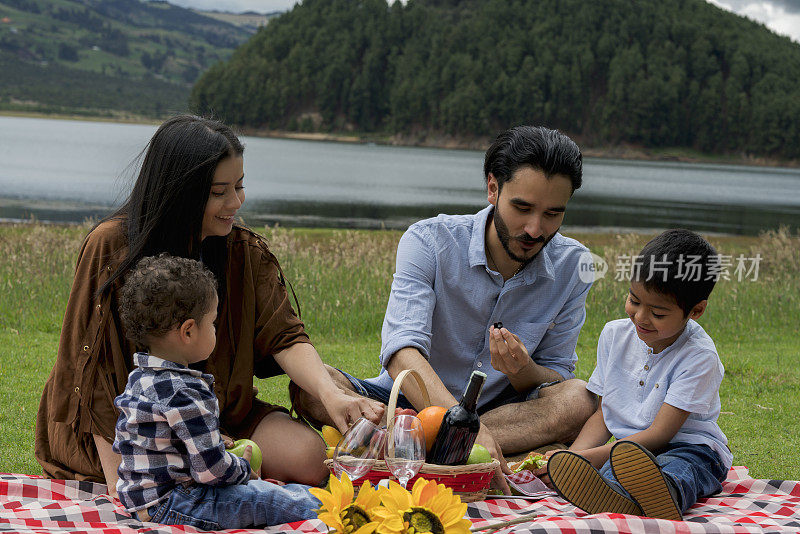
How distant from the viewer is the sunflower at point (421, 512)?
2.46 m

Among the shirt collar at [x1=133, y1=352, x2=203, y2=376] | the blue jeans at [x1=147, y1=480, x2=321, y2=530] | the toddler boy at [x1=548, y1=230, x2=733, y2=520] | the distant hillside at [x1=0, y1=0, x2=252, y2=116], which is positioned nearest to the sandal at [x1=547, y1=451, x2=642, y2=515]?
the toddler boy at [x1=548, y1=230, x2=733, y2=520]

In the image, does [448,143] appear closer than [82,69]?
Yes

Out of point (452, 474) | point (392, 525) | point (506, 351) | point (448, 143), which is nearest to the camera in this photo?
point (392, 525)

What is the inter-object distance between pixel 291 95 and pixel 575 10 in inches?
1895

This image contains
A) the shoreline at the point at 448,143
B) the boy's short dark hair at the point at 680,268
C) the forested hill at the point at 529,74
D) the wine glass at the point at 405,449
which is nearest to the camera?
the wine glass at the point at 405,449

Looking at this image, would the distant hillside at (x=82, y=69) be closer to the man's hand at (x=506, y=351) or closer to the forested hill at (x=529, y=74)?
the forested hill at (x=529, y=74)

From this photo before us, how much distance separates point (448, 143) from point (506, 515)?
11943 cm

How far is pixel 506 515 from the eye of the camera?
3.70 m

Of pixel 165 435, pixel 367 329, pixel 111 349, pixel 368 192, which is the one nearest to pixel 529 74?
pixel 368 192

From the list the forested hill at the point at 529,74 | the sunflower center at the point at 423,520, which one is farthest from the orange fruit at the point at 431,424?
the forested hill at the point at 529,74

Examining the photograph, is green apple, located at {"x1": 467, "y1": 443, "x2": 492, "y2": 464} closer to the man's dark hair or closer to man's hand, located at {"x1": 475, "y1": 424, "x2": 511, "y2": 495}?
man's hand, located at {"x1": 475, "y1": 424, "x2": 511, "y2": 495}

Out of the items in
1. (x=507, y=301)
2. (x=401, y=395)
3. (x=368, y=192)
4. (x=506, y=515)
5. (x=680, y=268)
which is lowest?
(x=368, y=192)

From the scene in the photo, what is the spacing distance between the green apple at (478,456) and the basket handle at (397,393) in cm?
39

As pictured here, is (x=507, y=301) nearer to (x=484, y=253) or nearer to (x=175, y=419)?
(x=484, y=253)
